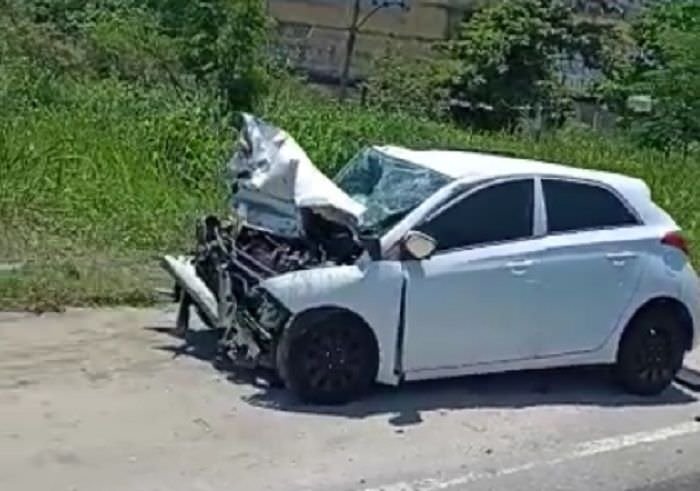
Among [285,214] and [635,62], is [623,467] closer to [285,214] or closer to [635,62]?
[285,214]

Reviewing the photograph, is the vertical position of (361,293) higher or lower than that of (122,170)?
higher

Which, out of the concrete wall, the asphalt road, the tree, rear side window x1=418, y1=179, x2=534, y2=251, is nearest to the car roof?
rear side window x1=418, y1=179, x2=534, y2=251

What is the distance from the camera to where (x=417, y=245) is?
898 centimetres

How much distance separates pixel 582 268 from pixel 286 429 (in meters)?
2.46

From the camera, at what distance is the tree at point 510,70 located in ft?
118

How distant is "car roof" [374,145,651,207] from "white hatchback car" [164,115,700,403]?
17 millimetres

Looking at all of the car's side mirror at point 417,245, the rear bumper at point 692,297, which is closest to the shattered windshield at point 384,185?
the car's side mirror at point 417,245

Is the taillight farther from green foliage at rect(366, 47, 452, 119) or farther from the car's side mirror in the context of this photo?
green foliage at rect(366, 47, 452, 119)

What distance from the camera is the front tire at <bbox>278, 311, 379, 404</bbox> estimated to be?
8.82 metres

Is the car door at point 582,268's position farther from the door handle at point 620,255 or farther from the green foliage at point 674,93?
the green foliage at point 674,93

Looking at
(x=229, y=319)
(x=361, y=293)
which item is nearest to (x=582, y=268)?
(x=361, y=293)

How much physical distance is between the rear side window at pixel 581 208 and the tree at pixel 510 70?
25.5 meters

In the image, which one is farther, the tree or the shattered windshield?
the tree

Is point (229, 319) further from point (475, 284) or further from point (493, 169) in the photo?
point (493, 169)
